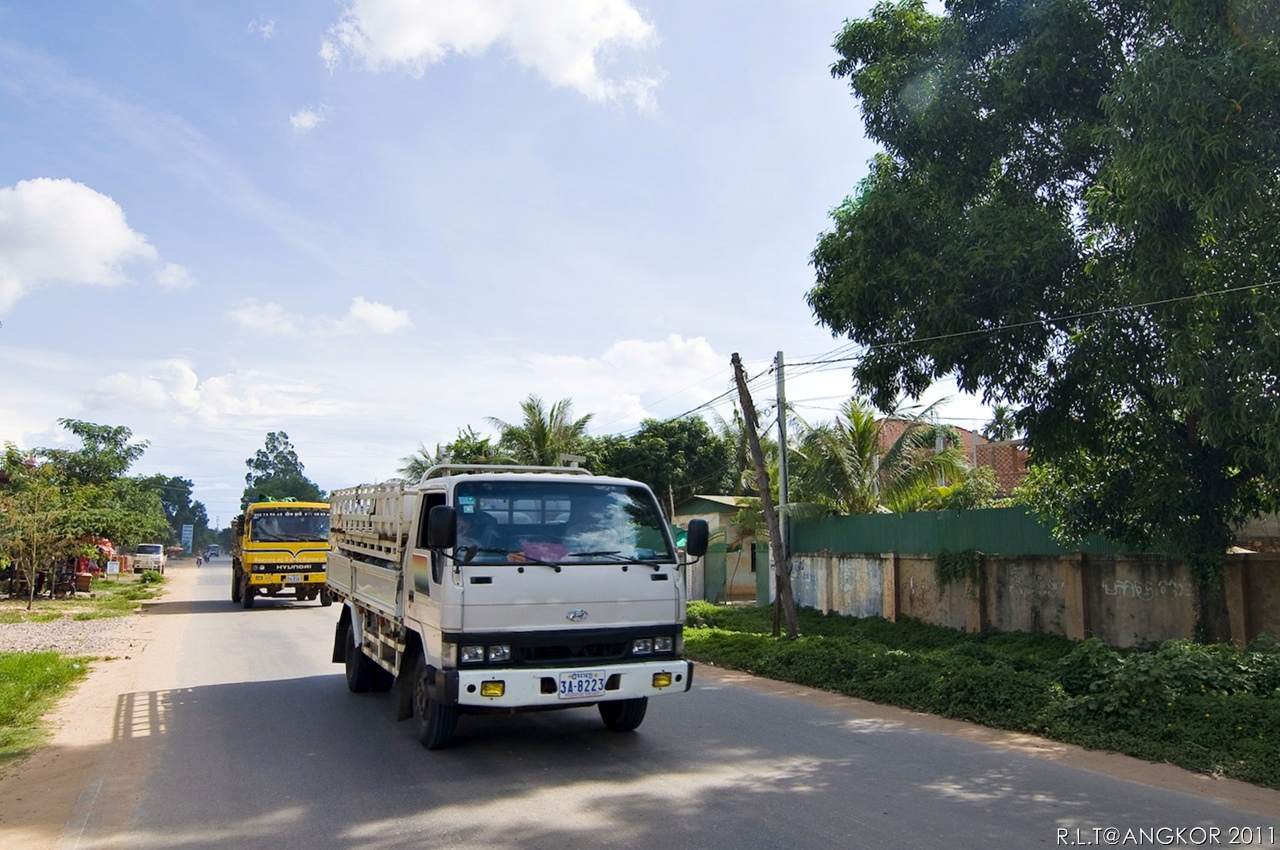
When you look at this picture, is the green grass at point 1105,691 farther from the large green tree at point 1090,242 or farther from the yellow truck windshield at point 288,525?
the yellow truck windshield at point 288,525

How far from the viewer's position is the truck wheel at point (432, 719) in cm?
737

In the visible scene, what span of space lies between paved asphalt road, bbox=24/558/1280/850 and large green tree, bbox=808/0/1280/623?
472 cm

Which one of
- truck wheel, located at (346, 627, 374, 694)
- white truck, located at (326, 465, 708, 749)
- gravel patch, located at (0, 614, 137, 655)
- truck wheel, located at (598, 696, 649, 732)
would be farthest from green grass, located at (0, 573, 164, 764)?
truck wheel, located at (598, 696, 649, 732)

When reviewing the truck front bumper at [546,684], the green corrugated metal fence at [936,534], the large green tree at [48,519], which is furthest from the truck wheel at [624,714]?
the large green tree at [48,519]

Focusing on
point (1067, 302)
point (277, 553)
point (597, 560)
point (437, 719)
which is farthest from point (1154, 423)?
point (277, 553)

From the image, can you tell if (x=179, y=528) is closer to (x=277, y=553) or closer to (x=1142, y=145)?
(x=277, y=553)

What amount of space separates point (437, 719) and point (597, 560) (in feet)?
5.53

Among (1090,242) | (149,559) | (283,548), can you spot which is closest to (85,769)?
(1090,242)

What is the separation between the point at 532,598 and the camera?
7121 millimetres

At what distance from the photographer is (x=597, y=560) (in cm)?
751

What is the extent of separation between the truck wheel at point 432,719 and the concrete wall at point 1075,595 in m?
11.2

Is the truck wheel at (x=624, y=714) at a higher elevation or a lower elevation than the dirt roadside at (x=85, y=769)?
higher

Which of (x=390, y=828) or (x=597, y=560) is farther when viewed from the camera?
(x=597, y=560)

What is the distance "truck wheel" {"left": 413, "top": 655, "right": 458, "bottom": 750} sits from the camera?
737cm
